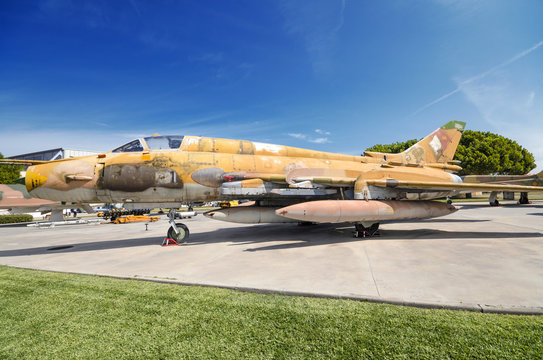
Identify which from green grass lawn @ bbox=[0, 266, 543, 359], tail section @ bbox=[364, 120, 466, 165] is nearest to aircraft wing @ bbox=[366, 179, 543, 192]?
tail section @ bbox=[364, 120, 466, 165]

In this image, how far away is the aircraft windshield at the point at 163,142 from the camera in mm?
8344

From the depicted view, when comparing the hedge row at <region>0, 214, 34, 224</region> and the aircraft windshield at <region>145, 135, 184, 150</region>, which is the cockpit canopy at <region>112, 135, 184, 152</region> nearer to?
the aircraft windshield at <region>145, 135, 184, 150</region>

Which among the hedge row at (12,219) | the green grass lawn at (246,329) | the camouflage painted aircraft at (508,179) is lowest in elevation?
the hedge row at (12,219)

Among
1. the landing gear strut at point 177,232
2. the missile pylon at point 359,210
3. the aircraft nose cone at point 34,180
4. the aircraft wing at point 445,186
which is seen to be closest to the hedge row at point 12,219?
the aircraft nose cone at point 34,180

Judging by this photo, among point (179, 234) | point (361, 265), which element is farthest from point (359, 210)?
point (179, 234)

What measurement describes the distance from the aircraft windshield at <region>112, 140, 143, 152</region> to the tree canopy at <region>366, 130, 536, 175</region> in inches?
1911

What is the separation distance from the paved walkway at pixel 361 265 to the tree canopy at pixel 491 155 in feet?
130

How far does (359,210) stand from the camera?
761cm

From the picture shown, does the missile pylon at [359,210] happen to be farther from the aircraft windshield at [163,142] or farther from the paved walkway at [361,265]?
the aircraft windshield at [163,142]

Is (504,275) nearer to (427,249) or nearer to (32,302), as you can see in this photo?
(427,249)

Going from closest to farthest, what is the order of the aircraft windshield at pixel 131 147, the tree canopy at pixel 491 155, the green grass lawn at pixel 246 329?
the green grass lawn at pixel 246 329
the aircraft windshield at pixel 131 147
the tree canopy at pixel 491 155

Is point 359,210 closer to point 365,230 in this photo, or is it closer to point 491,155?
point 365,230

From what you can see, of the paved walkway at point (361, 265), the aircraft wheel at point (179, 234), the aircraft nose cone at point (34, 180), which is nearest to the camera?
the paved walkway at point (361, 265)

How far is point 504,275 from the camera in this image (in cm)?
417
